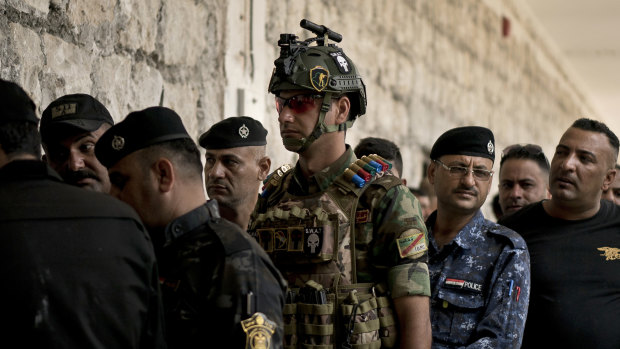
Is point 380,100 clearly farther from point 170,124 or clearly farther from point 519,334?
point 170,124

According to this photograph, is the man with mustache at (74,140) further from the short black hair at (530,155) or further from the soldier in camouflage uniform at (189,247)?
the short black hair at (530,155)

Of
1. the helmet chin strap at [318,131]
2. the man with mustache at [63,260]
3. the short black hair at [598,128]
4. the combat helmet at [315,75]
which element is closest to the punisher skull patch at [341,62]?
the combat helmet at [315,75]

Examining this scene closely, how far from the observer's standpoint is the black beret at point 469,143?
10.8ft

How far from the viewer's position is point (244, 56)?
4680mm

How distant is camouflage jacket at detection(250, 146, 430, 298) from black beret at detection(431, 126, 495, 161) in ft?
2.32

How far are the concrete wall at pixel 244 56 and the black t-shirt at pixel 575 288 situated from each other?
189cm

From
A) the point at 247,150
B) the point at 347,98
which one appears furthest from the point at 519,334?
the point at 247,150

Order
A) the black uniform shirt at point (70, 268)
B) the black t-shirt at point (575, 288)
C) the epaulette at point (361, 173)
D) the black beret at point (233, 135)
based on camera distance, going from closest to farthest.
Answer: the black uniform shirt at point (70, 268) < the epaulette at point (361, 173) < the black t-shirt at point (575, 288) < the black beret at point (233, 135)

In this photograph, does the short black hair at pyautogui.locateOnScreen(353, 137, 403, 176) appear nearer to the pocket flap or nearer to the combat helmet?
the pocket flap

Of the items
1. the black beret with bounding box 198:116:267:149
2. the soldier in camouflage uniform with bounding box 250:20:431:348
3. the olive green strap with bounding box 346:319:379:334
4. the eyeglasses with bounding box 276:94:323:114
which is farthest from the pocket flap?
the black beret with bounding box 198:116:267:149

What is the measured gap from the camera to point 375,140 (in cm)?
409

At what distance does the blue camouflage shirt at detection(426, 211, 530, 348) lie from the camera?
2.91m

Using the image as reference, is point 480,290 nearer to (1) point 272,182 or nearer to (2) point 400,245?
(2) point 400,245

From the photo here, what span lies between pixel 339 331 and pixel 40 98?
150cm
